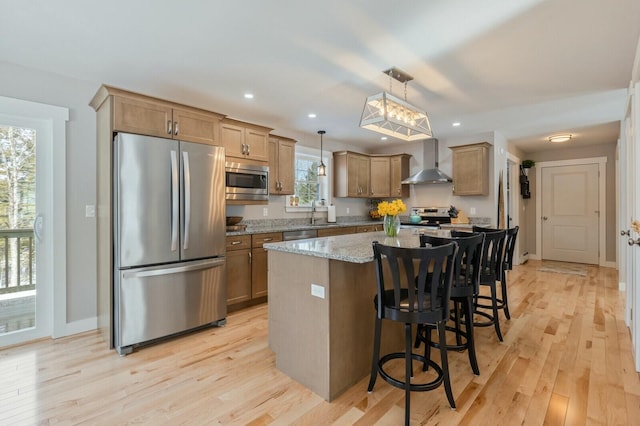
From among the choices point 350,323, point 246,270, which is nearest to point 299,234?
point 246,270

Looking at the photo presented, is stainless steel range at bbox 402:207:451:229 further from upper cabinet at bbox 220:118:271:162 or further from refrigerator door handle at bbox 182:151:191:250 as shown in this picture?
refrigerator door handle at bbox 182:151:191:250

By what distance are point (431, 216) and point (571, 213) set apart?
3.34 m

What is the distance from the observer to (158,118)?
2953mm

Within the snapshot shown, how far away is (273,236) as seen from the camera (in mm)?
4121

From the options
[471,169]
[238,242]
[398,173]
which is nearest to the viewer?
[238,242]

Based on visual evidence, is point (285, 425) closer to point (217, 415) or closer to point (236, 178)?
point (217, 415)

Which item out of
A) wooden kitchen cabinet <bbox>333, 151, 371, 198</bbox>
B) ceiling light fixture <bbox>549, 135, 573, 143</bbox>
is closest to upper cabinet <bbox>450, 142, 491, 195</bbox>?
ceiling light fixture <bbox>549, 135, 573, 143</bbox>

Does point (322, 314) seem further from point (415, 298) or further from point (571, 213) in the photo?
point (571, 213)

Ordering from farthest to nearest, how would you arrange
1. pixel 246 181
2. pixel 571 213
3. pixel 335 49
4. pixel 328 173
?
pixel 571 213 < pixel 328 173 < pixel 246 181 < pixel 335 49

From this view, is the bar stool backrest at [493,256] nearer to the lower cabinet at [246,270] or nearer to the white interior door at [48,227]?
the lower cabinet at [246,270]

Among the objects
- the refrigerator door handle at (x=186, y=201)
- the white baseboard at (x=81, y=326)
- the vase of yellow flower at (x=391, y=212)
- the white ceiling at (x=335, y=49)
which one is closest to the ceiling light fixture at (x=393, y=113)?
the white ceiling at (x=335, y=49)

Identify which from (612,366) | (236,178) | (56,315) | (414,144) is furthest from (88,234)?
(414,144)

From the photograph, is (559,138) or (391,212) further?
(559,138)

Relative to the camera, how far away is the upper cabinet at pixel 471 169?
5367 millimetres
